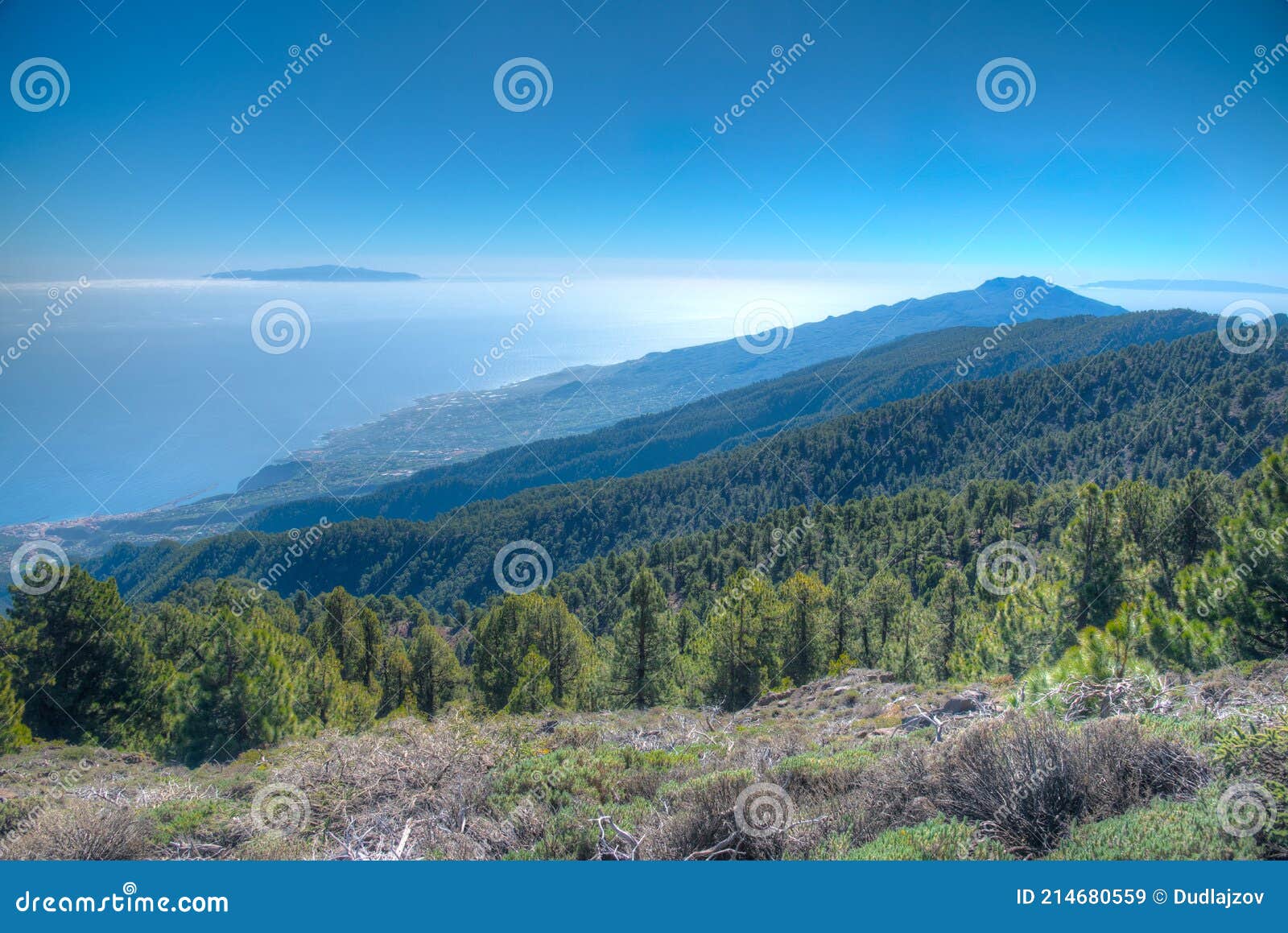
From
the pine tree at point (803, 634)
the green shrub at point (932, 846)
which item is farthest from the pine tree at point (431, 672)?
the green shrub at point (932, 846)

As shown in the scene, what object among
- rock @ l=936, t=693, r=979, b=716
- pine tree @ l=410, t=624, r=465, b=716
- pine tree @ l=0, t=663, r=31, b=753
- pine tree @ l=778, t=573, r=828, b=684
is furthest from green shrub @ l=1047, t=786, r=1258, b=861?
pine tree @ l=410, t=624, r=465, b=716

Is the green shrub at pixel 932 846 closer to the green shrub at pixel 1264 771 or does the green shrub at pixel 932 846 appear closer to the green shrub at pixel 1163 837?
the green shrub at pixel 1163 837

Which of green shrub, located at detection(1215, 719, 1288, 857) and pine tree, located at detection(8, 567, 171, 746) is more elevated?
green shrub, located at detection(1215, 719, 1288, 857)

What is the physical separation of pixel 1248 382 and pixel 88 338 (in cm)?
31589

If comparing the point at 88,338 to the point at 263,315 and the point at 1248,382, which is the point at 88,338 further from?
the point at 1248,382

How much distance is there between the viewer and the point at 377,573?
114 m

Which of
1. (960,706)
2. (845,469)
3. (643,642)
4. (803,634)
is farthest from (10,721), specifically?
(845,469)

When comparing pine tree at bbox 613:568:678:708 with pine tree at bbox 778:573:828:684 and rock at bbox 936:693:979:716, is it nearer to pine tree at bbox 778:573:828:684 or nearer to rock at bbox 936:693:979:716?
pine tree at bbox 778:573:828:684

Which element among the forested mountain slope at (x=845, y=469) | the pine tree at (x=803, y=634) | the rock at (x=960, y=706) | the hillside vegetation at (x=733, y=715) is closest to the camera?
the hillside vegetation at (x=733, y=715)

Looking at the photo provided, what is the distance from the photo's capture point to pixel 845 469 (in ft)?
416

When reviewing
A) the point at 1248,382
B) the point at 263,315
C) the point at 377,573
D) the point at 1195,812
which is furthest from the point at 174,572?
the point at 1248,382

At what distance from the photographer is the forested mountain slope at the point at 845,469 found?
334ft

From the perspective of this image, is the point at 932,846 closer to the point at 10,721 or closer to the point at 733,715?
the point at 733,715

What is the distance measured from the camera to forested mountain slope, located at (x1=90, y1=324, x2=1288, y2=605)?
10181cm
